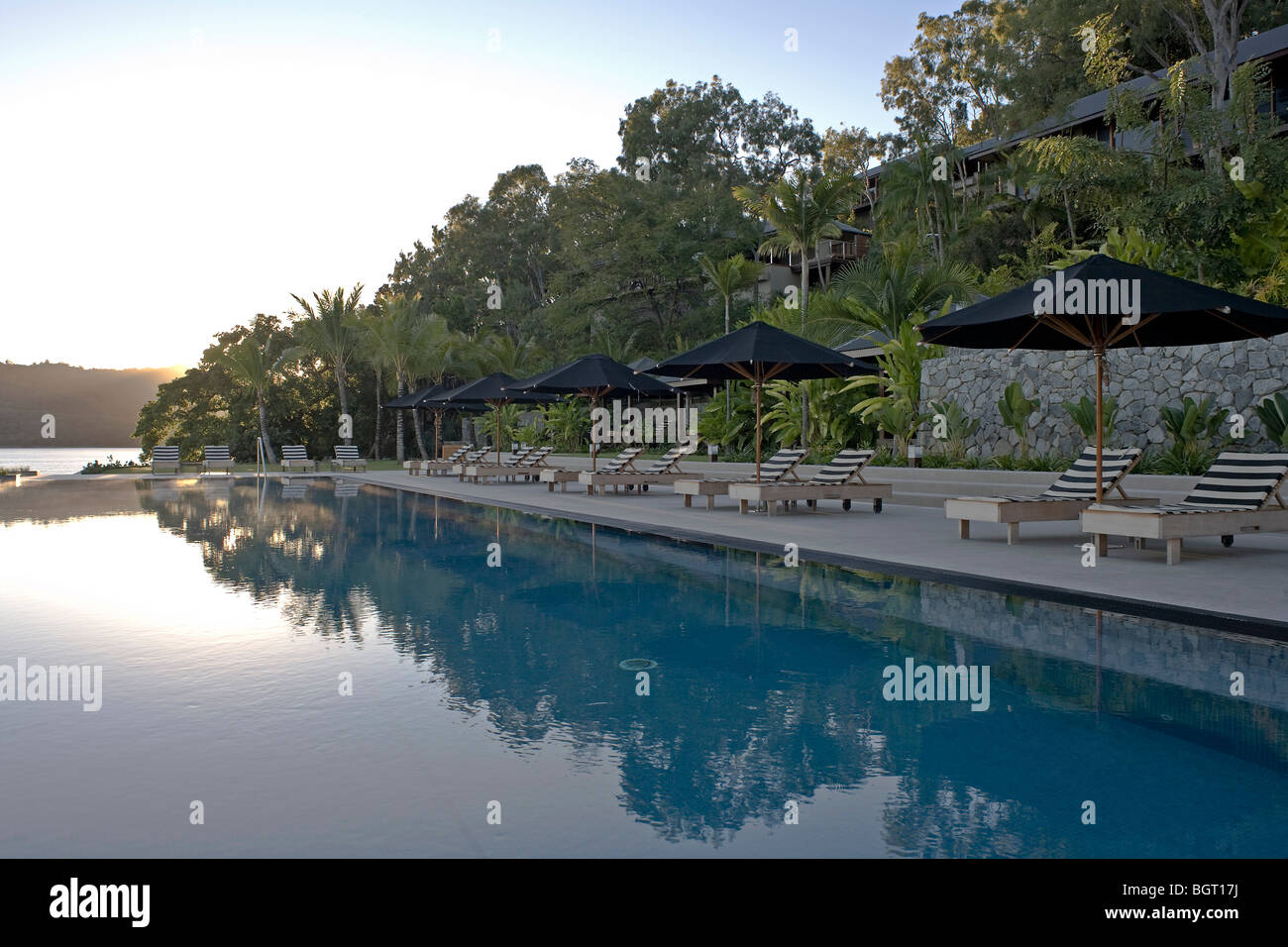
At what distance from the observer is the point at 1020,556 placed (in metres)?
9.41

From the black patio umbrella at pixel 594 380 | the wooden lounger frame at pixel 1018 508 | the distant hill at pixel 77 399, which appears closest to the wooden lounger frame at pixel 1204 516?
the wooden lounger frame at pixel 1018 508

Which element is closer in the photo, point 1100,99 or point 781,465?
point 781,465

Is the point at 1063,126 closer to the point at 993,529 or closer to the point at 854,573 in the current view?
the point at 993,529

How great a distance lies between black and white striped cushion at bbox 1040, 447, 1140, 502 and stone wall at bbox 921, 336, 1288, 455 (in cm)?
384

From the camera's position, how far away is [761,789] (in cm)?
374

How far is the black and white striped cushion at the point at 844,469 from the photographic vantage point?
14.7m

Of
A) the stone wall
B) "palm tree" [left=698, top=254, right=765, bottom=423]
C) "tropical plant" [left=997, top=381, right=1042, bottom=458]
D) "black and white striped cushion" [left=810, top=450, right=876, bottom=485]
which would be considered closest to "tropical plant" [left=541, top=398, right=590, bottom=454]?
"palm tree" [left=698, top=254, right=765, bottom=423]

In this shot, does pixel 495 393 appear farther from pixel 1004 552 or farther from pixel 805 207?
pixel 1004 552

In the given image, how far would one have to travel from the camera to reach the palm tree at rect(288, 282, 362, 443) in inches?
1478

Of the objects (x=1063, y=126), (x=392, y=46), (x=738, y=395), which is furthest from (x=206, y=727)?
(x=1063, y=126)

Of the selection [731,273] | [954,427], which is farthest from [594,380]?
[731,273]

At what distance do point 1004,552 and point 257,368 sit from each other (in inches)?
1323

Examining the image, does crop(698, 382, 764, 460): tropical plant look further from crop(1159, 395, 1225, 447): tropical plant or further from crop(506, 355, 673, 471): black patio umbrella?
crop(1159, 395, 1225, 447): tropical plant
